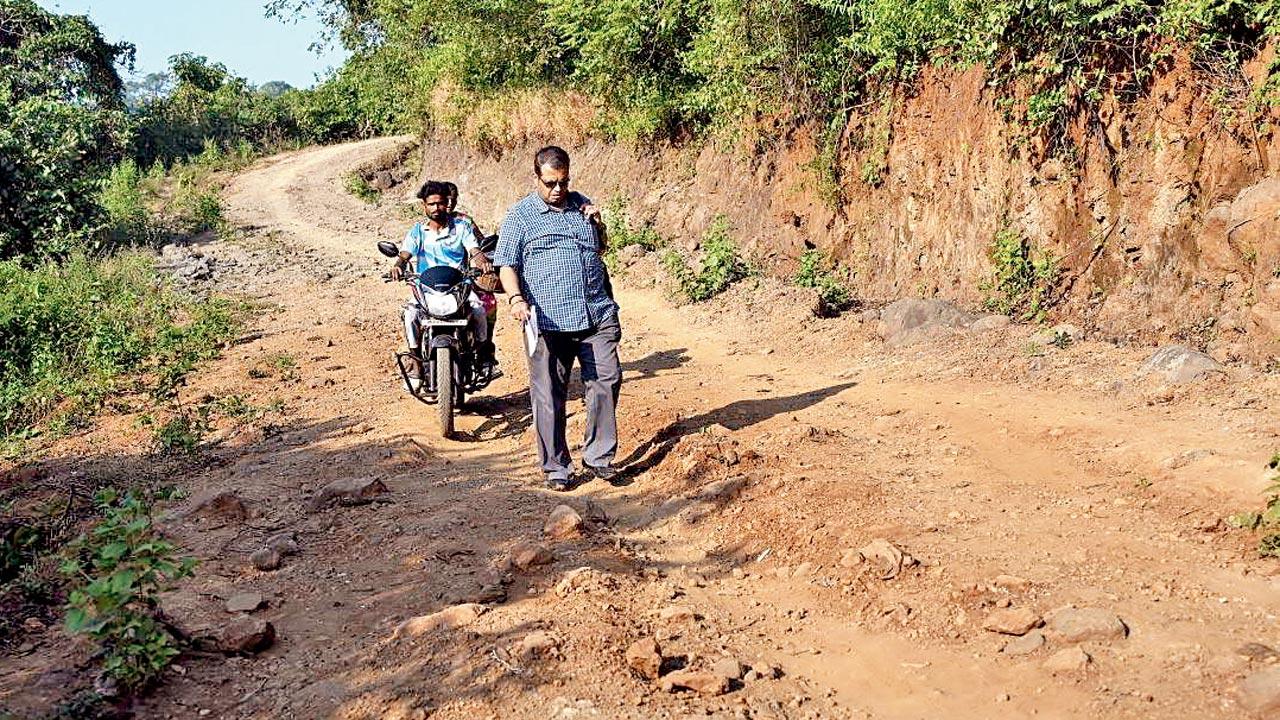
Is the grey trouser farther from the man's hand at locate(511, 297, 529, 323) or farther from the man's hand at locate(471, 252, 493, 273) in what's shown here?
the man's hand at locate(471, 252, 493, 273)

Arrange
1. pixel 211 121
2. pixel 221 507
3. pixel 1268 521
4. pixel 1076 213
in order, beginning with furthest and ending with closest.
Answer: pixel 211 121 → pixel 1076 213 → pixel 221 507 → pixel 1268 521

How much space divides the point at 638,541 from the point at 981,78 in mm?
6432

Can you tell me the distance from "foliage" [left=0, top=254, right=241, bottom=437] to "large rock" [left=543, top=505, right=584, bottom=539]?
5.93m

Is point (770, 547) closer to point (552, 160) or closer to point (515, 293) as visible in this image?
point (515, 293)

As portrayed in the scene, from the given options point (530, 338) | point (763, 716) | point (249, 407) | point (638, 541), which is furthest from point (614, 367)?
point (249, 407)

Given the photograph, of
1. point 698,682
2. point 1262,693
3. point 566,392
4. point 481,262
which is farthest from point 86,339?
point 1262,693

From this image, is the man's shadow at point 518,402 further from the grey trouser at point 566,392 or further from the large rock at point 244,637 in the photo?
the large rock at point 244,637

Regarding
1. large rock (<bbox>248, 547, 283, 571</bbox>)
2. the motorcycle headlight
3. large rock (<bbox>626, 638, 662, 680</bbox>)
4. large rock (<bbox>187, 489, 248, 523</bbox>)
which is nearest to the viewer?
large rock (<bbox>626, 638, 662, 680</bbox>)

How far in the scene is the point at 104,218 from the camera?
18047 mm

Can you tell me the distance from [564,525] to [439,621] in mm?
1218

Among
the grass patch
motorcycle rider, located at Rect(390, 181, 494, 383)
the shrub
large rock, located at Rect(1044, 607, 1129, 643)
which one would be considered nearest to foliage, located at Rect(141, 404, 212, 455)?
motorcycle rider, located at Rect(390, 181, 494, 383)

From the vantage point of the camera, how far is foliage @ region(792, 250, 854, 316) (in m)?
10.9

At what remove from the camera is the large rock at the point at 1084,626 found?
3.81m

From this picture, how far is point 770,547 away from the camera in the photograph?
5.10 meters
